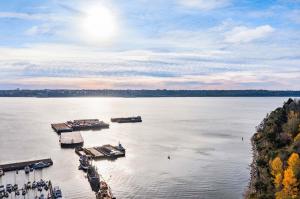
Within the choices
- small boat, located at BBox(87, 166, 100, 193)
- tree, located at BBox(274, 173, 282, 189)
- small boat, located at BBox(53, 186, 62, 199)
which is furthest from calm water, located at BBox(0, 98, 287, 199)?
tree, located at BBox(274, 173, 282, 189)

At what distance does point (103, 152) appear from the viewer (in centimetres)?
7731

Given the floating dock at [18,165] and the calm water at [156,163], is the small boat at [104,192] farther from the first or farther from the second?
the floating dock at [18,165]

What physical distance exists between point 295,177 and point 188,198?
14.4 m

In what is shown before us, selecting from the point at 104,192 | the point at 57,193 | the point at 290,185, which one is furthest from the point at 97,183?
the point at 290,185

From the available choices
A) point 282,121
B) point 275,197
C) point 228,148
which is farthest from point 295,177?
point 228,148

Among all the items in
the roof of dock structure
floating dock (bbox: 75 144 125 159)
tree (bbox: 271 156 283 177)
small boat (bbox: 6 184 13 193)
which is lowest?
small boat (bbox: 6 184 13 193)

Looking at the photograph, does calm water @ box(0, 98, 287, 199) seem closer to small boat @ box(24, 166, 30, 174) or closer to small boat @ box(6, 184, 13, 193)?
small boat @ box(24, 166, 30, 174)

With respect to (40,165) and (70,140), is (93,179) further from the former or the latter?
(70,140)

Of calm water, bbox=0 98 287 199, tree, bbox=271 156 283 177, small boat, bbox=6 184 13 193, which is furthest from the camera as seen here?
calm water, bbox=0 98 287 199

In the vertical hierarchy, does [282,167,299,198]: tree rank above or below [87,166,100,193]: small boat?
above

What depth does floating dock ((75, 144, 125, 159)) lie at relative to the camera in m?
74.3

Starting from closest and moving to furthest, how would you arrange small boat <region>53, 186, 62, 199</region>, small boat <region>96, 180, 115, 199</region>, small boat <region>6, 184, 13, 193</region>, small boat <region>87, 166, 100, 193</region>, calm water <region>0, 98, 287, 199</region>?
1. small boat <region>96, 180, 115, 199</region>
2. small boat <region>53, 186, 62, 199</region>
3. small boat <region>6, 184, 13, 193</region>
4. calm water <region>0, 98, 287, 199</region>
5. small boat <region>87, 166, 100, 193</region>

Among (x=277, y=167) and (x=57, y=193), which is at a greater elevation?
(x=277, y=167)

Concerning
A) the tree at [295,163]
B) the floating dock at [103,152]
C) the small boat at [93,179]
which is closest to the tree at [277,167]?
the tree at [295,163]
